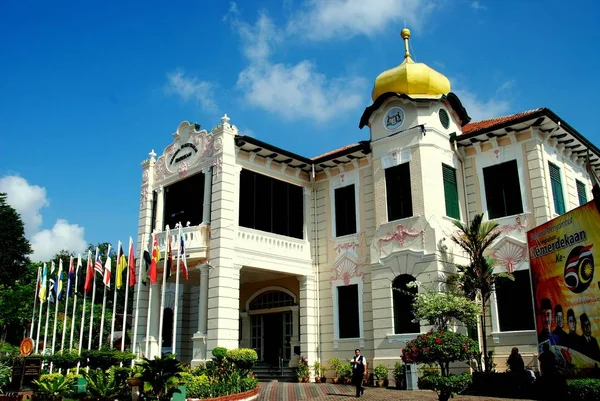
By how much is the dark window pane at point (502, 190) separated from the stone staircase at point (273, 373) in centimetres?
981

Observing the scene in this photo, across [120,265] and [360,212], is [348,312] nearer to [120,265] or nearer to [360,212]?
[360,212]

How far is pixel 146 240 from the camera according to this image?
2319 cm

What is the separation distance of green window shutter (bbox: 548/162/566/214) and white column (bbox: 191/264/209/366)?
41.4ft

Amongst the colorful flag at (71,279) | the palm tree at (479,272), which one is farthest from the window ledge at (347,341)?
the colorful flag at (71,279)

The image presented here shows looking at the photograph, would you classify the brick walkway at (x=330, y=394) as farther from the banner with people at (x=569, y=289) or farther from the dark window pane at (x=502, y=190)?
the dark window pane at (x=502, y=190)

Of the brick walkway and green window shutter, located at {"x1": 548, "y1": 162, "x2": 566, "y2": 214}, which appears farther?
green window shutter, located at {"x1": 548, "y1": 162, "x2": 566, "y2": 214}

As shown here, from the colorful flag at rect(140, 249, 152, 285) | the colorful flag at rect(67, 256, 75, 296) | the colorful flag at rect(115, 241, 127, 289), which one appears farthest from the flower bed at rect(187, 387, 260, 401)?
the colorful flag at rect(67, 256, 75, 296)

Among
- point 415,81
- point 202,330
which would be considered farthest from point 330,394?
point 415,81

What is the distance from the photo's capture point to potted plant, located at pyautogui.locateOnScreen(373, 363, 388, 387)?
18.9 metres

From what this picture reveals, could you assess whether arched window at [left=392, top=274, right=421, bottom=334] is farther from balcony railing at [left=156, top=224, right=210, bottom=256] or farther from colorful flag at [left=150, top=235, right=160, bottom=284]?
colorful flag at [left=150, top=235, right=160, bottom=284]

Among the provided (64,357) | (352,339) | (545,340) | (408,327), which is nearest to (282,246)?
(352,339)

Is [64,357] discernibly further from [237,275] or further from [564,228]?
[564,228]

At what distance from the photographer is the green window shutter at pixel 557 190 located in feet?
64.1

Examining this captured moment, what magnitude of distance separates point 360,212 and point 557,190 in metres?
7.24
